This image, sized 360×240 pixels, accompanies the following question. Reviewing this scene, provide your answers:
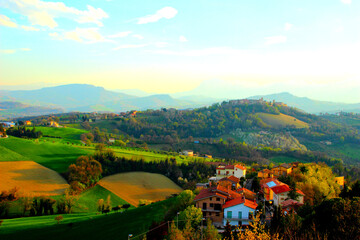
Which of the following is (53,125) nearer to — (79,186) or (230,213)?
(79,186)

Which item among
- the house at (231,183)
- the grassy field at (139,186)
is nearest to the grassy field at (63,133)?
the grassy field at (139,186)

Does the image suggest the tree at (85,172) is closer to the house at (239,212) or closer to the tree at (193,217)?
the tree at (193,217)

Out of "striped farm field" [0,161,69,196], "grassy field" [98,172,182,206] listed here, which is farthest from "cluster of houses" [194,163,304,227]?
"striped farm field" [0,161,69,196]

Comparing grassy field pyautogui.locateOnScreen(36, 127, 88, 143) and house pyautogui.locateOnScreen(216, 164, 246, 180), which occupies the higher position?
grassy field pyautogui.locateOnScreen(36, 127, 88, 143)

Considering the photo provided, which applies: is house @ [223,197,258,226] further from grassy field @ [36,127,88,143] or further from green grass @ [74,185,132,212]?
grassy field @ [36,127,88,143]

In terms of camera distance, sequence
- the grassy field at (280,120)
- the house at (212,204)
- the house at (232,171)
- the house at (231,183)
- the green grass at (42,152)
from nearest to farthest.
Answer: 1. the house at (212,204)
2. the house at (231,183)
3. the house at (232,171)
4. the green grass at (42,152)
5. the grassy field at (280,120)

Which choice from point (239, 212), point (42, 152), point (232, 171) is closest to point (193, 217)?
point (239, 212)

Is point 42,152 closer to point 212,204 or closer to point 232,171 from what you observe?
point 232,171
